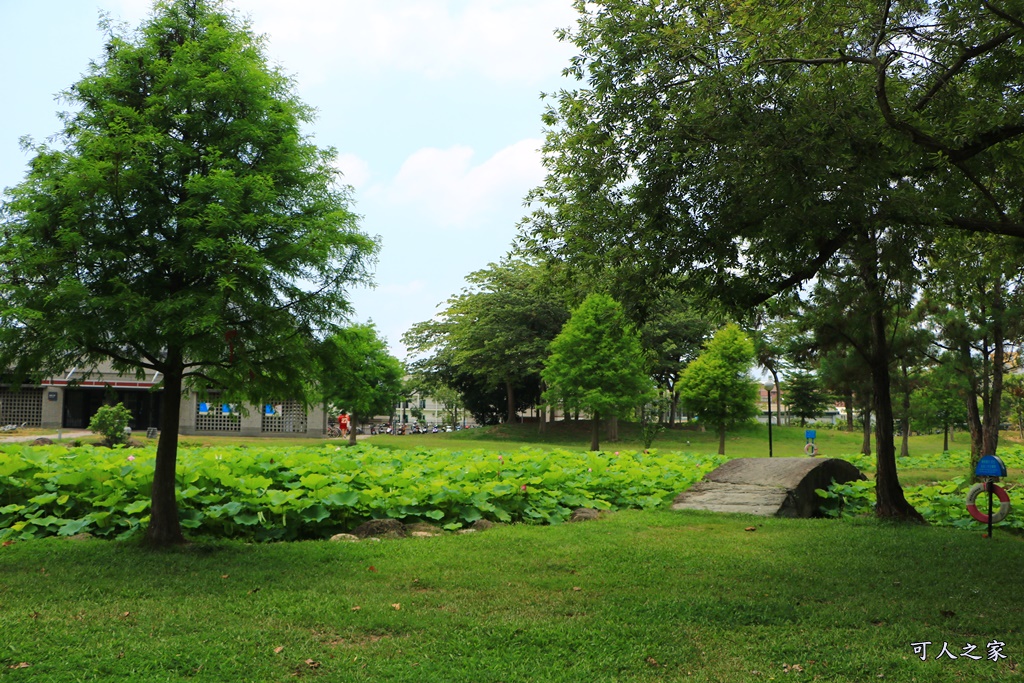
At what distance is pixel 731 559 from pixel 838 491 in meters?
5.48

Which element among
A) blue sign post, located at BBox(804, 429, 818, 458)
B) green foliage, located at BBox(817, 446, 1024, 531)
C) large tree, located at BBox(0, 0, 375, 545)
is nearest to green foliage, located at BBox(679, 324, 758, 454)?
blue sign post, located at BBox(804, 429, 818, 458)

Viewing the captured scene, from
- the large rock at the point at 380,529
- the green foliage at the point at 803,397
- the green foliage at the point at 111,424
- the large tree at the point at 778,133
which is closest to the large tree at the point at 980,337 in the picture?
the large tree at the point at 778,133

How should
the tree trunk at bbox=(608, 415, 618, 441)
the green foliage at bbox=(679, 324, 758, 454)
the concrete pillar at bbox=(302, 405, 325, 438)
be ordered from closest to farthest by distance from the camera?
the green foliage at bbox=(679, 324, 758, 454) < the tree trunk at bbox=(608, 415, 618, 441) < the concrete pillar at bbox=(302, 405, 325, 438)

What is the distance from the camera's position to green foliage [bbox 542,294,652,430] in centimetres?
3347

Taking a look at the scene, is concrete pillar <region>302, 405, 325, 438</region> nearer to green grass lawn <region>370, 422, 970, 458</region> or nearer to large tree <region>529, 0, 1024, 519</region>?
green grass lawn <region>370, 422, 970, 458</region>

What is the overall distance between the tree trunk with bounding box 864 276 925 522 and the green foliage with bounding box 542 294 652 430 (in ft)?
70.9

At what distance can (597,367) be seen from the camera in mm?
33875

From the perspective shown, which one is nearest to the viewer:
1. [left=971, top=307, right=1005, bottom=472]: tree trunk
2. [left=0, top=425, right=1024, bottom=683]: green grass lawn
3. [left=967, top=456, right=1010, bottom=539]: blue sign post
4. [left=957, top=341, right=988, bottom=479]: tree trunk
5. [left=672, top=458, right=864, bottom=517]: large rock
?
[left=0, top=425, right=1024, bottom=683]: green grass lawn

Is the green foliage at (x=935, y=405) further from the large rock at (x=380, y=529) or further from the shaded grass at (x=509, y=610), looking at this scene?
the large rock at (x=380, y=529)

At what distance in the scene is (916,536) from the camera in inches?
385

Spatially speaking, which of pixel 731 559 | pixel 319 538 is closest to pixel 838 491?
pixel 731 559

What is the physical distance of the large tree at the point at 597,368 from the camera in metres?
33.5

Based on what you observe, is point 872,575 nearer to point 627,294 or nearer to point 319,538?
point 627,294

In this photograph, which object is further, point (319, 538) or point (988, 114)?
point (319, 538)
